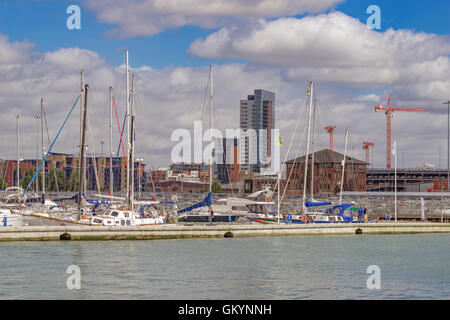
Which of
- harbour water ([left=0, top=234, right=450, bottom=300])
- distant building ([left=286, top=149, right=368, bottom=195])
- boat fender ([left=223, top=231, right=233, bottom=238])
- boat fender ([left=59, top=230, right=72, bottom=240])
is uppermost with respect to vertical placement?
distant building ([left=286, top=149, right=368, bottom=195])

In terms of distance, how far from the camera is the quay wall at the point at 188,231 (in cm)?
5559

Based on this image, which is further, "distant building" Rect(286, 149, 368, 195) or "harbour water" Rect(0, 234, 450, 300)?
"distant building" Rect(286, 149, 368, 195)

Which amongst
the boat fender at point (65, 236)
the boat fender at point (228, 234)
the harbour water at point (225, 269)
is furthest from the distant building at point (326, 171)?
the boat fender at point (65, 236)

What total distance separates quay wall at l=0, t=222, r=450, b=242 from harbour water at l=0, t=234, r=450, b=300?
48.8 inches

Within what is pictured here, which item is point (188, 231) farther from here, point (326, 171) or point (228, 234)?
point (326, 171)

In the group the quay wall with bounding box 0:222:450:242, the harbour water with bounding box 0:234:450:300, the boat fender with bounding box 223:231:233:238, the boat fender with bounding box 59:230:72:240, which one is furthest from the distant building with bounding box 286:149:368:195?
the boat fender with bounding box 59:230:72:240

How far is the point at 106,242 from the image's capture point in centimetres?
5666

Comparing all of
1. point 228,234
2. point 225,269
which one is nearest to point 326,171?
point 228,234

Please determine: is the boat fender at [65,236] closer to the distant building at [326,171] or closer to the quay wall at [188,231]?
the quay wall at [188,231]

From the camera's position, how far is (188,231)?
198ft

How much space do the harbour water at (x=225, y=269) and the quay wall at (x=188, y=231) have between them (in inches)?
48.8

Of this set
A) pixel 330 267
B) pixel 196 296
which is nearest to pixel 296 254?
pixel 330 267

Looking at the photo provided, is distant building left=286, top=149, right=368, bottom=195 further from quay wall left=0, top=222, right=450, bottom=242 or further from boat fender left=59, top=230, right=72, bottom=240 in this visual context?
boat fender left=59, top=230, right=72, bottom=240

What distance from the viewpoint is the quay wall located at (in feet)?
182
